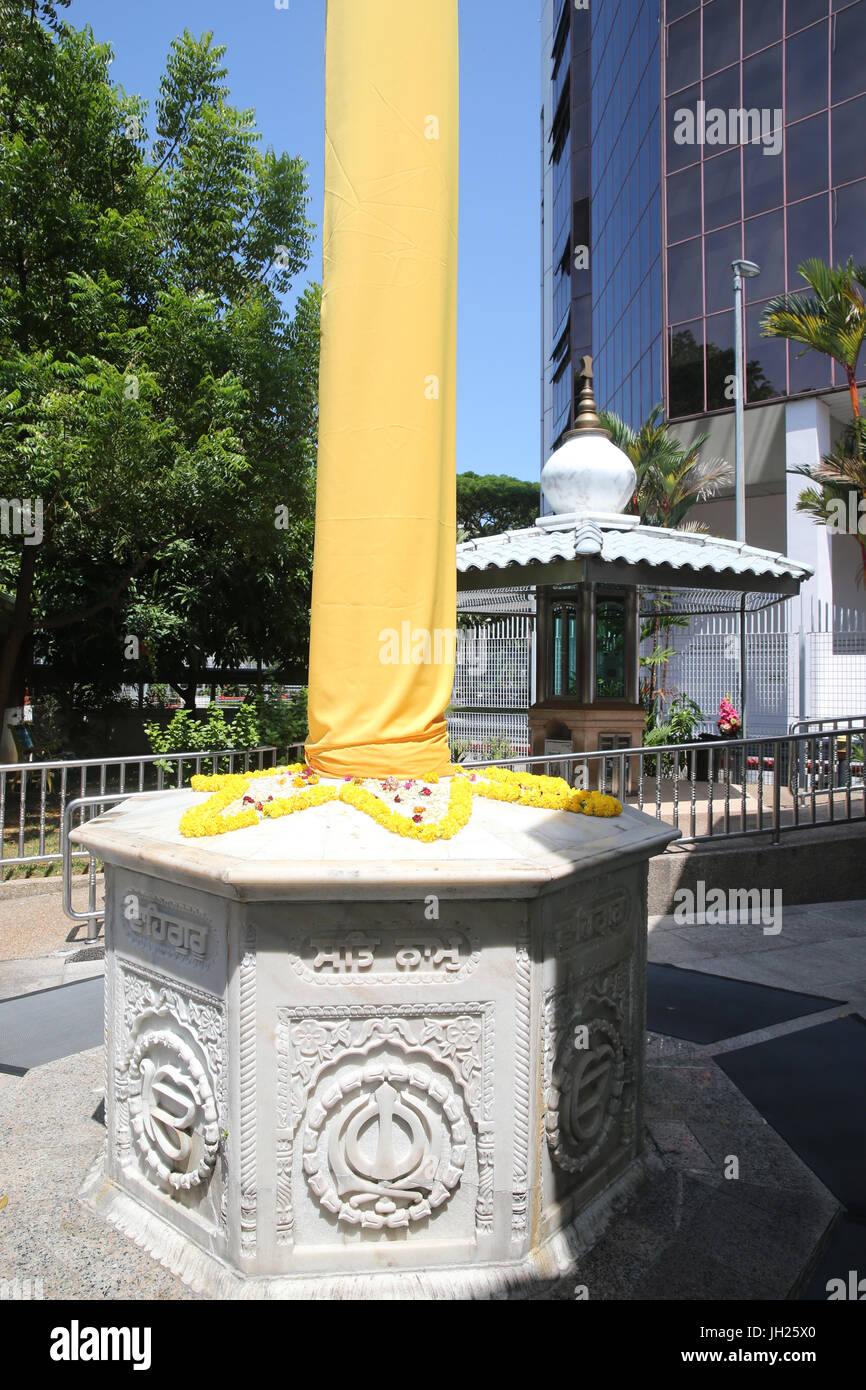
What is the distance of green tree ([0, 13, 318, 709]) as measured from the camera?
10.3m

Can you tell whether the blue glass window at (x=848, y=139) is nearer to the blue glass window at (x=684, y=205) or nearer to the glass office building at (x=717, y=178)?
the glass office building at (x=717, y=178)

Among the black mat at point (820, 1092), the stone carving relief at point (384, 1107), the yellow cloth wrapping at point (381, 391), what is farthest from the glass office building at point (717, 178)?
the stone carving relief at point (384, 1107)

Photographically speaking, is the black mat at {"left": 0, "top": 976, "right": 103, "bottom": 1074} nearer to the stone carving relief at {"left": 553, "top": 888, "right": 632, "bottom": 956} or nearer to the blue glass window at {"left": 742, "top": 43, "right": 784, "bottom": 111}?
the stone carving relief at {"left": 553, "top": 888, "right": 632, "bottom": 956}

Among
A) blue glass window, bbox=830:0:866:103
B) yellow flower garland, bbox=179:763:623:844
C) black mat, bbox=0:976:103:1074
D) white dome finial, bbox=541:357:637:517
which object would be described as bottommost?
black mat, bbox=0:976:103:1074

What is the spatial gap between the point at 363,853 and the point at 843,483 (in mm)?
15600

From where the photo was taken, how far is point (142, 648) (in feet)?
49.0

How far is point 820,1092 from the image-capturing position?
412 cm

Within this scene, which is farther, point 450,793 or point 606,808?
point 606,808

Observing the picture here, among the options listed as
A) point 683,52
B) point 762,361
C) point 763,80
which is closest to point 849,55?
point 763,80

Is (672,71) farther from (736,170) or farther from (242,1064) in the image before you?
(242,1064)

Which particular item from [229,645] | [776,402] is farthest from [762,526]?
[229,645]

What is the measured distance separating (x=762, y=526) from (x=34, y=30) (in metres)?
21.3

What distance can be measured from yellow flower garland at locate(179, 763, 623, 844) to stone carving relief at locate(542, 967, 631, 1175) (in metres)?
0.66

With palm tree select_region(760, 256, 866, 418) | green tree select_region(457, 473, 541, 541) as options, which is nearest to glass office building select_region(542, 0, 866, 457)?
Answer: palm tree select_region(760, 256, 866, 418)
